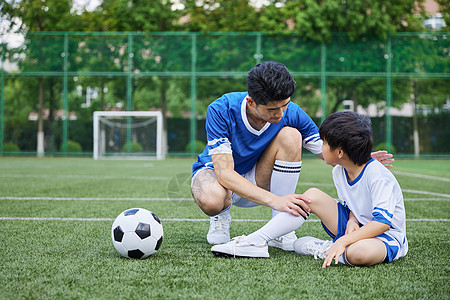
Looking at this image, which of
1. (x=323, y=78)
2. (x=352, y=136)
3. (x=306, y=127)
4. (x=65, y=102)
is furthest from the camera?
(x=65, y=102)

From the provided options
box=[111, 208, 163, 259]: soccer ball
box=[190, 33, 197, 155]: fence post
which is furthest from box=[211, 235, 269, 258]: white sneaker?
box=[190, 33, 197, 155]: fence post

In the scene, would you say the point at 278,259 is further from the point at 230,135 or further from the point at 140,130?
the point at 140,130

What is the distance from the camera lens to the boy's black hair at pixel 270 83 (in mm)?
2362

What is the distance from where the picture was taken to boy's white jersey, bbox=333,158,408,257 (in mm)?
2195

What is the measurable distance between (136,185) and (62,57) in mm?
11732

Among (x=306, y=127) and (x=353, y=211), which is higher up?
(x=306, y=127)

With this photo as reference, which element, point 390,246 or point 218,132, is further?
point 218,132

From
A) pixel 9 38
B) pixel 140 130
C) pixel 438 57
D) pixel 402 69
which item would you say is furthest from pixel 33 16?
pixel 438 57

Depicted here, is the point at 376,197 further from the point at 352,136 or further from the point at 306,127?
the point at 306,127

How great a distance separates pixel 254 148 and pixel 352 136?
75 centimetres

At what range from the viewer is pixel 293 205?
2.32 metres

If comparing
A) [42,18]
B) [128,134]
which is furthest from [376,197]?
[42,18]

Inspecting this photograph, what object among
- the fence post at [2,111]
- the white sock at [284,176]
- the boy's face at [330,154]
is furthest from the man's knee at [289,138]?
the fence post at [2,111]

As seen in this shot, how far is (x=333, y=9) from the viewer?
16.8m
